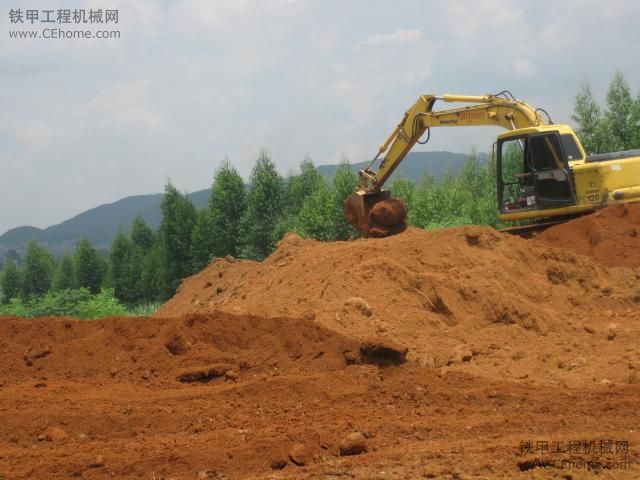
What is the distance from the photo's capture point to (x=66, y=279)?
4153 centimetres

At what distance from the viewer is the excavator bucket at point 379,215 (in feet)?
54.6

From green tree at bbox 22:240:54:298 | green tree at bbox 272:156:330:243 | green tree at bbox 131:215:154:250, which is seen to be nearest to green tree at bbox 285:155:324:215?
green tree at bbox 272:156:330:243

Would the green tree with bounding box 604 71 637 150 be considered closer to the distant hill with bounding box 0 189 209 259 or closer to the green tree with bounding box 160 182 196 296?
the green tree with bounding box 160 182 196 296

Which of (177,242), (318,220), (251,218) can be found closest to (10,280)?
(177,242)

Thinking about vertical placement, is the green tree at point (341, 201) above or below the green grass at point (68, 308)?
above

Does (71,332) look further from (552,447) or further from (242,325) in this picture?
(552,447)

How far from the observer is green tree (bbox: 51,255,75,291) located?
40906 mm

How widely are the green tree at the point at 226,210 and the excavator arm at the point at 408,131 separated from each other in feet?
57.5

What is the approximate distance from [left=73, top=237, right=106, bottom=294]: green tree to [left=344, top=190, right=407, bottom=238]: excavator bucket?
25.9 meters

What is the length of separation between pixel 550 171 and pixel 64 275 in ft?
106

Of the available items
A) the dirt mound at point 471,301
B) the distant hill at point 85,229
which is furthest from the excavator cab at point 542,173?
the distant hill at point 85,229

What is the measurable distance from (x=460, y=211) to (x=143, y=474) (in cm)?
2740

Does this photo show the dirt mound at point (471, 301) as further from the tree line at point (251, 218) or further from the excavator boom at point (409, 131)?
the tree line at point (251, 218)

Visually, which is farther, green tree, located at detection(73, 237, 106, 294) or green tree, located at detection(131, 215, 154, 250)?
green tree, located at detection(131, 215, 154, 250)
